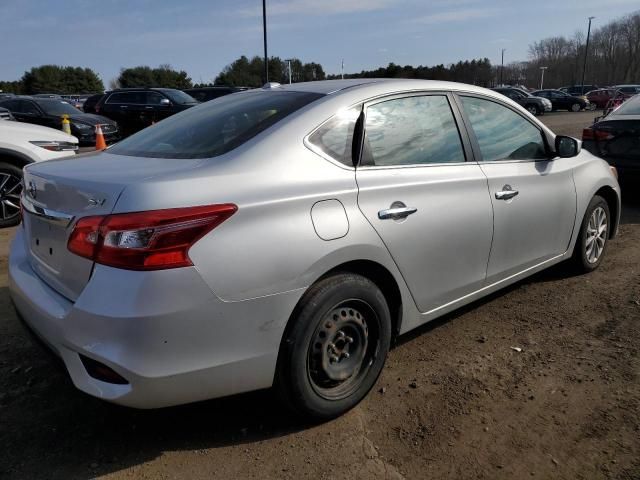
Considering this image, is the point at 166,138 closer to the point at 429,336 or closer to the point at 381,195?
the point at 381,195

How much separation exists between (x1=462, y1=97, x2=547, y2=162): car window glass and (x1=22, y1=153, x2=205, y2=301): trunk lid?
1945mm

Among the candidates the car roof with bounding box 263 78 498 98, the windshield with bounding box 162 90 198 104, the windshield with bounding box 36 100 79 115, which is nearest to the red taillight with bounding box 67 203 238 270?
the car roof with bounding box 263 78 498 98

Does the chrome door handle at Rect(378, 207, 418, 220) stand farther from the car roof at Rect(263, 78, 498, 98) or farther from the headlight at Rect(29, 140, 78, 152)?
the headlight at Rect(29, 140, 78, 152)

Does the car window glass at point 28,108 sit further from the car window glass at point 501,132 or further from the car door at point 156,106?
the car window glass at point 501,132

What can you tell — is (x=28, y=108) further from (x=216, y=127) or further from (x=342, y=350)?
(x=342, y=350)

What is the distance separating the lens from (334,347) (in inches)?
103

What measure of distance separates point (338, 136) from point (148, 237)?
111 centimetres

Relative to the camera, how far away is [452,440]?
254cm

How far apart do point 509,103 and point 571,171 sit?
2.65ft

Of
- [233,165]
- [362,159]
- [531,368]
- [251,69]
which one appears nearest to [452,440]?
[531,368]

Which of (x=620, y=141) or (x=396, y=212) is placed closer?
(x=396, y=212)

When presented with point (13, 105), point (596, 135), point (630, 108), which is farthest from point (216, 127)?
point (13, 105)

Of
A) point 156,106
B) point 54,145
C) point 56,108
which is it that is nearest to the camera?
point 54,145

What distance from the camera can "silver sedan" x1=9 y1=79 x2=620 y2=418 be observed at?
2.08 metres
